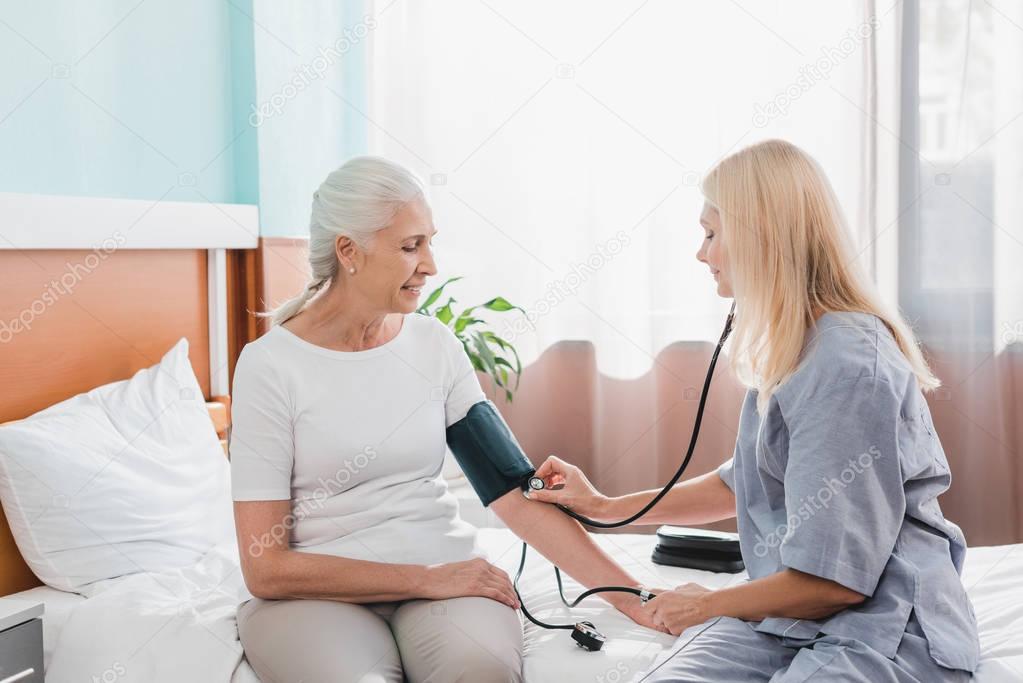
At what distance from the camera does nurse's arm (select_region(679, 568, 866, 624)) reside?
1168 mm

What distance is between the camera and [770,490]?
1.30 meters

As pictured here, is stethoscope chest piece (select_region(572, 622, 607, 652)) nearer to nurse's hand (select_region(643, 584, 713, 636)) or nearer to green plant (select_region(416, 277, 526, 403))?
nurse's hand (select_region(643, 584, 713, 636))

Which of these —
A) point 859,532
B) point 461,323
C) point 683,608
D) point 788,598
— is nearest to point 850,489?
point 859,532

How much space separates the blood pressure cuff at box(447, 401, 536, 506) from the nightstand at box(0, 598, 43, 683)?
699 millimetres

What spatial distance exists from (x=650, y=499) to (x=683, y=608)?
0.34m

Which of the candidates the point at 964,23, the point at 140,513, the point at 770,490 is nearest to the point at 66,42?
the point at 140,513

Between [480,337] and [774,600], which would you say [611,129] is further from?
[774,600]

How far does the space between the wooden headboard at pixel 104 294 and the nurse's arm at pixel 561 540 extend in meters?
0.84

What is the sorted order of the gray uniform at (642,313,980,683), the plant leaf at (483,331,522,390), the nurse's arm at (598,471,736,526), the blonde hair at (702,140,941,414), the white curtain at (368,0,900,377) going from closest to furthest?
1. the gray uniform at (642,313,980,683)
2. the blonde hair at (702,140,941,414)
3. the nurse's arm at (598,471,736,526)
4. the white curtain at (368,0,900,377)
5. the plant leaf at (483,331,522,390)

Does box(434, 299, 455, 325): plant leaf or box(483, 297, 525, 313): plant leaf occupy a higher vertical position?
box(483, 297, 525, 313): plant leaf

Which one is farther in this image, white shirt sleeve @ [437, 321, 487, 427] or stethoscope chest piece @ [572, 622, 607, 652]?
white shirt sleeve @ [437, 321, 487, 427]

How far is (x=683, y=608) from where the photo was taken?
4.33 ft

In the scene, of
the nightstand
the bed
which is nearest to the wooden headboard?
the bed

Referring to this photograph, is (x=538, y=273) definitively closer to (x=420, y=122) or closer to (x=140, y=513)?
(x=420, y=122)
